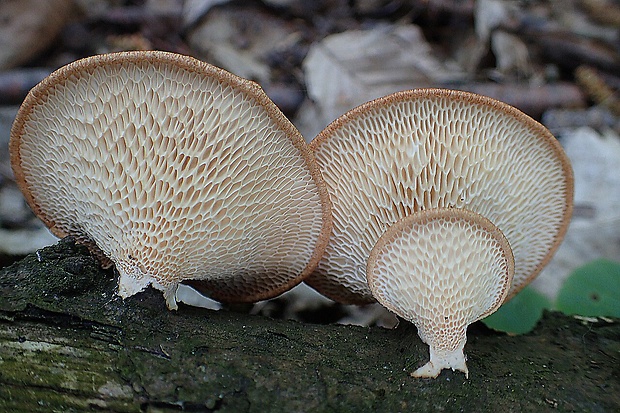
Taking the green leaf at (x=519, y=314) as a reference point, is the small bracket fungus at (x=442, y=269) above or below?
above

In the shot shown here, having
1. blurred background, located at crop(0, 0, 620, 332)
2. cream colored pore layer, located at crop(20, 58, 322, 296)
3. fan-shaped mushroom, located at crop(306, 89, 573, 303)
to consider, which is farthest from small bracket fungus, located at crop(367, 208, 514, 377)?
blurred background, located at crop(0, 0, 620, 332)

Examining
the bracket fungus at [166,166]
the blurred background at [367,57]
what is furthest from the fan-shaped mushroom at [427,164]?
the blurred background at [367,57]

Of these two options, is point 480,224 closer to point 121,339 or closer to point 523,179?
point 523,179

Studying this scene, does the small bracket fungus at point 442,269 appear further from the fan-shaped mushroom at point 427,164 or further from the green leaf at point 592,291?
the green leaf at point 592,291

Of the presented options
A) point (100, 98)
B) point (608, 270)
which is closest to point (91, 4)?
point (100, 98)

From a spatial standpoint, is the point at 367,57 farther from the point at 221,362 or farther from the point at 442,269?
the point at 221,362
